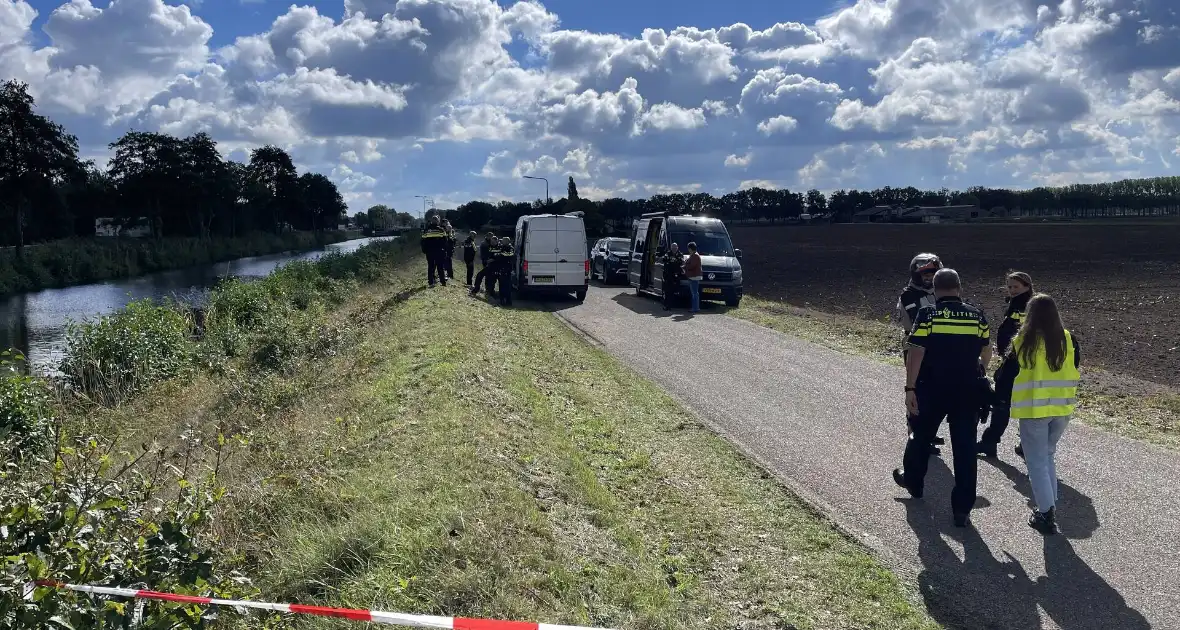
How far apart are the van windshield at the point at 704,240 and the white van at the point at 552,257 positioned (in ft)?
8.09

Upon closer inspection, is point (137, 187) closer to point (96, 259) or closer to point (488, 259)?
point (96, 259)

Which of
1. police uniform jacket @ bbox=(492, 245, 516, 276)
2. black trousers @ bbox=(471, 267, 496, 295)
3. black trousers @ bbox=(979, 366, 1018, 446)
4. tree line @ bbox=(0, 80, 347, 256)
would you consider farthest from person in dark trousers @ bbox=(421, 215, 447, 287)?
tree line @ bbox=(0, 80, 347, 256)

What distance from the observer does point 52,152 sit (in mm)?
50219

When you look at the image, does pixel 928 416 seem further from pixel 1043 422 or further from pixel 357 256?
pixel 357 256

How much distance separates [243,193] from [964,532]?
102093mm

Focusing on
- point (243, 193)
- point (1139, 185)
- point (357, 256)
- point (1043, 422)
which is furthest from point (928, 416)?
point (1139, 185)

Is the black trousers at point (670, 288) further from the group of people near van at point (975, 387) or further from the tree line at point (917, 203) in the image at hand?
the tree line at point (917, 203)

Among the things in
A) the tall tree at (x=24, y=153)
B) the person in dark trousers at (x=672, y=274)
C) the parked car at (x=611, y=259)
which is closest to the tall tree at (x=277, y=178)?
the tall tree at (x=24, y=153)

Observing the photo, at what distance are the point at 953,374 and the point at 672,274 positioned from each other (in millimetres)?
13946

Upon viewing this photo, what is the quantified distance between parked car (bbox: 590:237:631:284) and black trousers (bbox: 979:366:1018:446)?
2078 centimetres

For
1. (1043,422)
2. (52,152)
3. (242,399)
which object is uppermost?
(52,152)

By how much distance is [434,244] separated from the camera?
21.3 meters

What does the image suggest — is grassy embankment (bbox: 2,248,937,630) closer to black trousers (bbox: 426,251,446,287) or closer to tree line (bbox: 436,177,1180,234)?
black trousers (bbox: 426,251,446,287)

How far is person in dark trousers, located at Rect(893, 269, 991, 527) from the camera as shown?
5.53 metres
